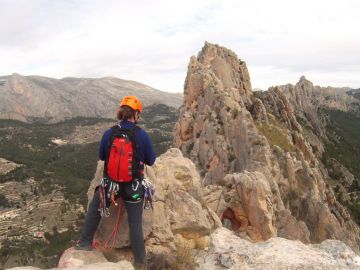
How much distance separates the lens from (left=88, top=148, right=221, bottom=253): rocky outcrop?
1202cm

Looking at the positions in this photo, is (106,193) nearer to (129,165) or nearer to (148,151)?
(129,165)

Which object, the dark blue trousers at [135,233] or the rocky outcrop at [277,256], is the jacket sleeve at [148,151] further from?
the rocky outcrop at [277,256]

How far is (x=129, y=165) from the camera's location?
1054 centimetres

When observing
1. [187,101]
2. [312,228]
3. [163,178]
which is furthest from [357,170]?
[163,178]

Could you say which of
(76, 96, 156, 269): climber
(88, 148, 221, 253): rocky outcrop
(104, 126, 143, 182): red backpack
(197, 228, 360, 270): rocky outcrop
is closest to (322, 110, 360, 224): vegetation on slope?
(88, 148, 221, 253): rocky outcrop

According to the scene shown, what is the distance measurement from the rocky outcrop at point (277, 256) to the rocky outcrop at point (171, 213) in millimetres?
1889

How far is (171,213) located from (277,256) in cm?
457

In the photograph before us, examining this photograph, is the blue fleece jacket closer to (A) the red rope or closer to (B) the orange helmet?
(B) the orange helmet

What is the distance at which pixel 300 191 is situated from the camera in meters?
46.2

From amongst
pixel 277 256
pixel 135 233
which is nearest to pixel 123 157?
pixel 135 233

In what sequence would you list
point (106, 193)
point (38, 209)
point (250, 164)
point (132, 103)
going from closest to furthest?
1. point (132, 103)
2. point (106, 193)
3. point (250, 164)
4. point (38, 209)

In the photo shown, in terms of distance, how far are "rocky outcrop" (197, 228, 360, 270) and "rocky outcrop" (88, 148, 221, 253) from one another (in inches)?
74.4

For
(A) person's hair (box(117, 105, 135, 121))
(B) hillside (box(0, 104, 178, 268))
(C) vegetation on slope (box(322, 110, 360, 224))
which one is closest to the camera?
(A) person's hair (box(117, 105, 135, 121))

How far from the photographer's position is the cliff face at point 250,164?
27.0 meters
